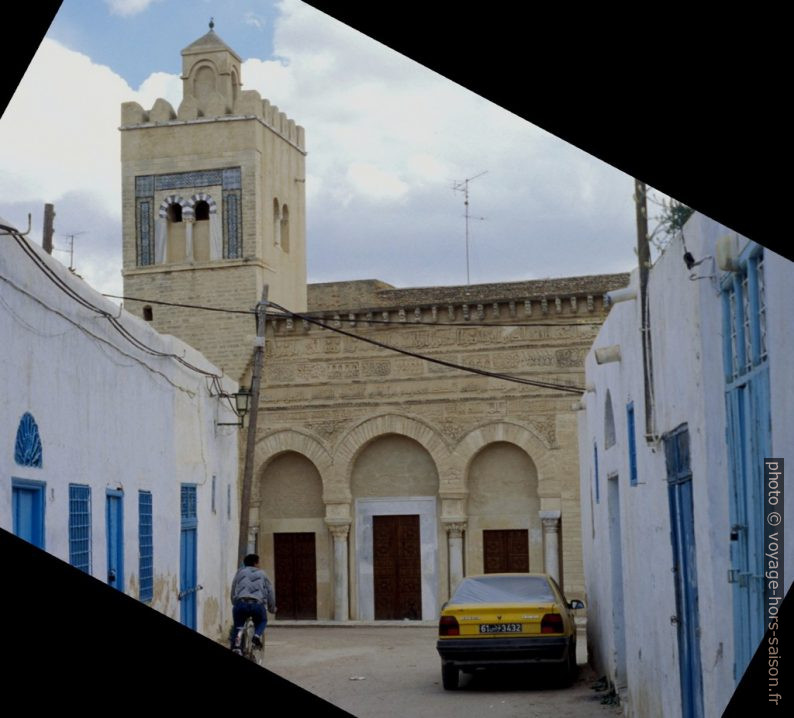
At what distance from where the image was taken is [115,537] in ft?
42.0

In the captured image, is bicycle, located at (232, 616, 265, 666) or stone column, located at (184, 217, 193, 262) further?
stone column, located at (184, 217, 193, 262)

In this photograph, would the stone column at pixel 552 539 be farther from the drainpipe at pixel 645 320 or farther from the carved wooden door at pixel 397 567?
the drainpipe at pixel 645 320

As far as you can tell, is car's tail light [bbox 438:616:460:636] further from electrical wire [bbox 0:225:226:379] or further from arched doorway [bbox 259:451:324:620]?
arched doorway [bbox 259:451:324:620]

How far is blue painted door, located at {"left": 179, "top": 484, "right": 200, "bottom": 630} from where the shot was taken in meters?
16.4

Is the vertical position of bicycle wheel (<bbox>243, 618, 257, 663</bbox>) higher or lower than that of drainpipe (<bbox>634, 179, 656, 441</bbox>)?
lower

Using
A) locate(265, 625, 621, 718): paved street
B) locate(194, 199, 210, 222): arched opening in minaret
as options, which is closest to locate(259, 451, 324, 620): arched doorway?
locate(194, 199, 210, 222): arched opening in minaret

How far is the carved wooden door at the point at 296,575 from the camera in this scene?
94.4ft

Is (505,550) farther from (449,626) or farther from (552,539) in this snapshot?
(449,626)

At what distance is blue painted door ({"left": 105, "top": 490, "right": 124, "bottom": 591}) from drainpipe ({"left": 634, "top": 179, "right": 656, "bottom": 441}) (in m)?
6.08

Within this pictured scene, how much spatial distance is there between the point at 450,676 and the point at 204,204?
65.8 feet

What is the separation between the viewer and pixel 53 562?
4.43 m

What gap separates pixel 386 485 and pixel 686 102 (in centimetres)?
2496

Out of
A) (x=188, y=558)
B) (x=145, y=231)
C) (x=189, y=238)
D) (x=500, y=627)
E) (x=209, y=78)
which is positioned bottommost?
(x=500, y=627)

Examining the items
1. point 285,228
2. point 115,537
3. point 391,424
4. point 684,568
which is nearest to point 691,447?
point 684,568
